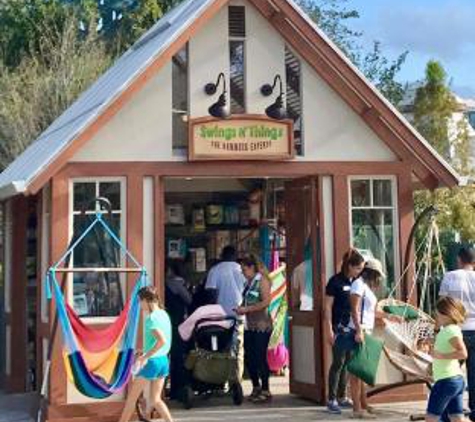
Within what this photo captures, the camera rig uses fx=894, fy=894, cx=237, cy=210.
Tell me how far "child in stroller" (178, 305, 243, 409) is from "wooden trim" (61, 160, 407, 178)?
1.69m

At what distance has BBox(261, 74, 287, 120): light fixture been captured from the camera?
10.7 m

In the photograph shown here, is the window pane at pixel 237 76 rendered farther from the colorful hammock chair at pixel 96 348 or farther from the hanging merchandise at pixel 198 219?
the hanging merchandise at pixel 198 219

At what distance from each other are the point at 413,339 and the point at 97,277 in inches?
146

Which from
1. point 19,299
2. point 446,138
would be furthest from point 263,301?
point 446,138

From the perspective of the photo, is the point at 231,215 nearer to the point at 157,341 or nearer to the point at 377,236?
the point at 377,236

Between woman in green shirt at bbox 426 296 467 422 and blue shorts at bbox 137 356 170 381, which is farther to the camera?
blue shorts at bbox 137 356 170 381

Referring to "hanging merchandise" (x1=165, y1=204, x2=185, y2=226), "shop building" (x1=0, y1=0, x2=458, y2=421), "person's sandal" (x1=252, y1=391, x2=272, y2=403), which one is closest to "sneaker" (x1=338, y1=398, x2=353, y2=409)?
"shop building" (x1=0, y1=0, x2=458, y2=421)

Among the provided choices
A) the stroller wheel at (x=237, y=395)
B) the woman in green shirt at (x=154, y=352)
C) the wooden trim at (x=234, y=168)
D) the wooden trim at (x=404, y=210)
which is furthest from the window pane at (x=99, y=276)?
the wooden trim at (x=404, y=210)

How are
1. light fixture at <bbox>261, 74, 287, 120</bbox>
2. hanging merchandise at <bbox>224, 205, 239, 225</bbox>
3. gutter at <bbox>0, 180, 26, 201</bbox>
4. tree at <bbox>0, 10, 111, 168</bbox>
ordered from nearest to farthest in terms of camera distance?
1. gutter at <bbox>0, 180, 26, 201</bbox>
2. light fixture at <bbox>261, 74, 287, 120</bbox>
3. hanging merchandise at <bbox>224, 205, 239, 225</bbox>
4. tree at <bbox>0, 10, 111, 168</bbox>

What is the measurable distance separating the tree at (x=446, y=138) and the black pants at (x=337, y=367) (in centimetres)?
1422

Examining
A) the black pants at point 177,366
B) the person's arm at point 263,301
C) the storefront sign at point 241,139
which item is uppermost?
the storefront sign at point 241,139

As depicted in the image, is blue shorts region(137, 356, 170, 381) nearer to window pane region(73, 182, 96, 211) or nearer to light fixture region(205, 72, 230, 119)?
window pane region(73, 182, 96, 211)

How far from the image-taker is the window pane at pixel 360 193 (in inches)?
435

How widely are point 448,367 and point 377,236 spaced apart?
377 centimetres
